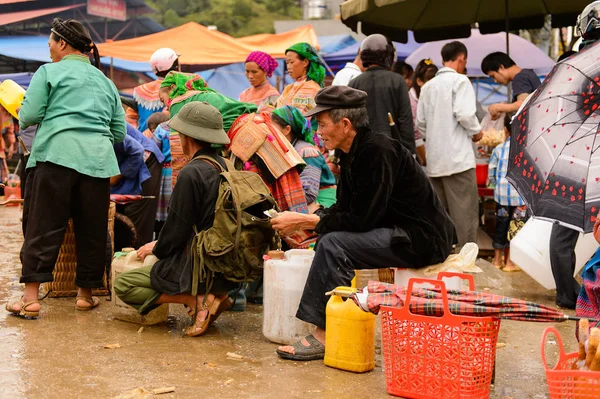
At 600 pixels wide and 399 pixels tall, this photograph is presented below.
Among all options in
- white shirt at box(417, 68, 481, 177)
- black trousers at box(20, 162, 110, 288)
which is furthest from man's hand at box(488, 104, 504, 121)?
black trousers at box(20, 162, 110, 288)

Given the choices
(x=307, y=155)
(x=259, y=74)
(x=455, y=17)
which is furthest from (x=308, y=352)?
(x=455, y=17)

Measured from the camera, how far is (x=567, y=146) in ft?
14.0

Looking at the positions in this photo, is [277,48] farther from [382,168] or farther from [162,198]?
[382,168]

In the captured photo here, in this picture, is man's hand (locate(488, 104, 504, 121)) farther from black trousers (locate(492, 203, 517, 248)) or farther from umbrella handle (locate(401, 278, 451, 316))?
umbrella handle (locate(401, 278, 451, 316))

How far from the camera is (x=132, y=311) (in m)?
5.95

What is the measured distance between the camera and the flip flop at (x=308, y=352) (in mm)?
5004

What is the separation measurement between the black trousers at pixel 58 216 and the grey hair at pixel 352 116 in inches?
79.8

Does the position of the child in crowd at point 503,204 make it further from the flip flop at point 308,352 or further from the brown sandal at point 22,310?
the brown sandal at point 22,310

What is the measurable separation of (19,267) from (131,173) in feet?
5.95

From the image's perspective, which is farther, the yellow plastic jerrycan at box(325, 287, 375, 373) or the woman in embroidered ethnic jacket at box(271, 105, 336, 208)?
the woman in embroidered ethnic jacket at box(271, 105, 336, 208)

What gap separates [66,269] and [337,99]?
3037 millimetres

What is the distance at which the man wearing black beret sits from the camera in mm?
4938

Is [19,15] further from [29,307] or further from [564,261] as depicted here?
[564,261]

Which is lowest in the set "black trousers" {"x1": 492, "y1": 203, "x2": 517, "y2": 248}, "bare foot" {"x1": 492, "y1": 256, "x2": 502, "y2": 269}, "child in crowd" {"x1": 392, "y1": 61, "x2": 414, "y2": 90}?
"bare foot" {"x1": 492, "y1": 256, "x2": 502, "y2": 269}
